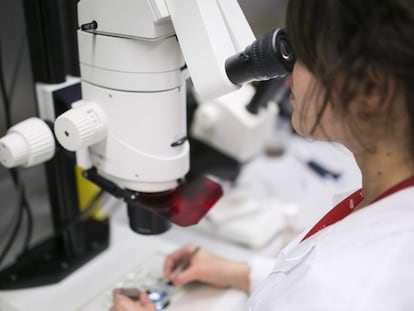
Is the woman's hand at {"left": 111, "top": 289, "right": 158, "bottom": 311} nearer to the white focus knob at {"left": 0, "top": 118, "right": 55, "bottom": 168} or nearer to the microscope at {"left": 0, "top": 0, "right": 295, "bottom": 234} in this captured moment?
the microscope at {"left": 0, "top": 0, "right": 295, "bottom": 234}

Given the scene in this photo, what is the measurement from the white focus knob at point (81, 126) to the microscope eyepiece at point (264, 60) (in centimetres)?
20

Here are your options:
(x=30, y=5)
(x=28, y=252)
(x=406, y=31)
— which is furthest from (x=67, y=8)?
(x=406, y=31)

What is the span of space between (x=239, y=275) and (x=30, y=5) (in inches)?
23.2

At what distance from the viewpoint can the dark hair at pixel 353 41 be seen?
0.46 meters

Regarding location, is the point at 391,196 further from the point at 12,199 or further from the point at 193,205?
the point at 12,199

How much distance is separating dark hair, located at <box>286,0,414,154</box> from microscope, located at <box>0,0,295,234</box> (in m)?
0.06

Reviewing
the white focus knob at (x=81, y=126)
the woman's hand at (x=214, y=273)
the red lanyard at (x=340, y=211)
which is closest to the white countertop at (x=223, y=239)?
the woman's hand at (x=214, y=273)

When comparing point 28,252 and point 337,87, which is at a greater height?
point 337,87

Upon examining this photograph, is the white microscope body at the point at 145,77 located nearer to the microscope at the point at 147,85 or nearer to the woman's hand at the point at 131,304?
the microscope at the point at 147,85

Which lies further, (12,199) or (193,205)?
(12,199)

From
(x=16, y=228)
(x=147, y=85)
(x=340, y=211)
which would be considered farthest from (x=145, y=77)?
(x=16, y=228)

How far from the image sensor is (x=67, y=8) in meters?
0.85

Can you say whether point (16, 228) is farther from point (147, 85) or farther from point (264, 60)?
point (264, 60)

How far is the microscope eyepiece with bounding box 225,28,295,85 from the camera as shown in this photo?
23.0 inches
